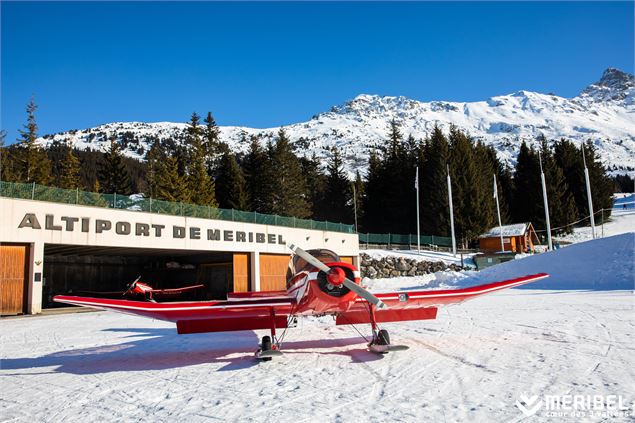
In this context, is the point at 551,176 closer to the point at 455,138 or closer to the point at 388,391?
the point at 455,138

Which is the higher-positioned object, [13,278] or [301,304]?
[13,278]

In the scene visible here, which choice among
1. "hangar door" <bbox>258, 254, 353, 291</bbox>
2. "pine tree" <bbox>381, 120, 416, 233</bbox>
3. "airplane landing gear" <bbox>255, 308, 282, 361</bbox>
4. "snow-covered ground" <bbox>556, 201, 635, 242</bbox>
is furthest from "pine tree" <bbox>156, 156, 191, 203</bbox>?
"snow-covered ground" <bbox>556, 201, 635, 242</bbox>

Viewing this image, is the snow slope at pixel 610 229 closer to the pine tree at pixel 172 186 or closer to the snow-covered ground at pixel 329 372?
the pine tree at pixel 172 186

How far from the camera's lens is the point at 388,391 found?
16.7 ft

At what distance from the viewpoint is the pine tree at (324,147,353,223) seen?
65.9 meters

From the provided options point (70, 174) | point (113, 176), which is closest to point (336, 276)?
point (70, 174)

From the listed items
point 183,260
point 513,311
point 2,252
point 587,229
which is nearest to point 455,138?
point 587,229

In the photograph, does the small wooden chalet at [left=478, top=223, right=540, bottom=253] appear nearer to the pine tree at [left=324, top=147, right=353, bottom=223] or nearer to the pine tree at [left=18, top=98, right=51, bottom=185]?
the pine tree at [left=324, top=147, right=353, bottom=223]

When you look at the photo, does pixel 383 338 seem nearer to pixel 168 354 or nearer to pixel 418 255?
pixel 168 354

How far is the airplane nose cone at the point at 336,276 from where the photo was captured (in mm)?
6775

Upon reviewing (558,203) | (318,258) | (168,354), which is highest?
(558,203)

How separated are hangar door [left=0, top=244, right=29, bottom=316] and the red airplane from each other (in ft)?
48.9

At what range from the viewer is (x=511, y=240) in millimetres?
46000
